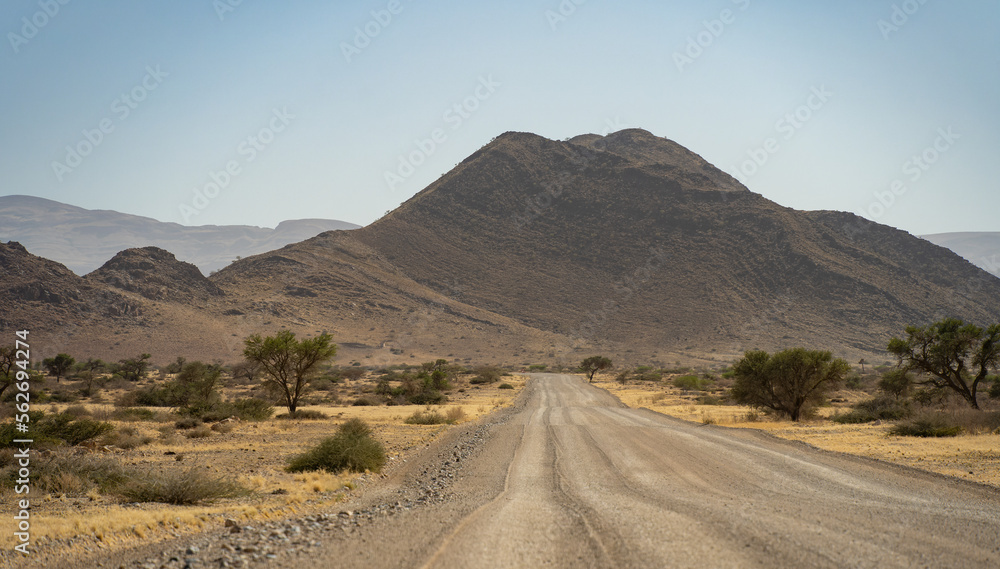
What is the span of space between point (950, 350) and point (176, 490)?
104 feet

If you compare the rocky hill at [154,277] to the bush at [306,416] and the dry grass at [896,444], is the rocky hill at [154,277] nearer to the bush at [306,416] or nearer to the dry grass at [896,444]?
the bush at [306,416]

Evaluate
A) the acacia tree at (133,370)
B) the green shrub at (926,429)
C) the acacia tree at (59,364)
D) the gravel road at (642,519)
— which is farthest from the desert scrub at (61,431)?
the acacia tree at (59,364)

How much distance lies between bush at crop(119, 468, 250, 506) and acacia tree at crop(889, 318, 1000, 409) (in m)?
29.6

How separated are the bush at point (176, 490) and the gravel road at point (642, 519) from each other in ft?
8.62

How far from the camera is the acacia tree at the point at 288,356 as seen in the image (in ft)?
93.9

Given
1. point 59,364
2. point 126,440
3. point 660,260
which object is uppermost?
point 660,260

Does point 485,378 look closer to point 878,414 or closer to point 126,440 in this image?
point 878,414

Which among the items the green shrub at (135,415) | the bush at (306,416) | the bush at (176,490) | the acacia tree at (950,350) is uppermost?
the acacia tree at (950,350)

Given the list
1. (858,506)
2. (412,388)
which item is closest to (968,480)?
(858,506)

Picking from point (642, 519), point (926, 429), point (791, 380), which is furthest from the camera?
point (791, 380)

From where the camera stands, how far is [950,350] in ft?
88.0

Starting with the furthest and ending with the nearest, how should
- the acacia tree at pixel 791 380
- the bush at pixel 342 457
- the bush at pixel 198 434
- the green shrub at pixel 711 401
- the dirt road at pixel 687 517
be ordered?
the green shrub at pixel 711 401 → the acacia tree at pixel 791 380 → the bush at pixel 198 434 → the bush at pixel 342 457 → the dirt road at pixel 687 517

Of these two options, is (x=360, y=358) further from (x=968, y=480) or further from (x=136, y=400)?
(x=968, y=480)

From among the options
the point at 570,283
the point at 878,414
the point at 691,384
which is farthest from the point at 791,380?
the point at 570,283
